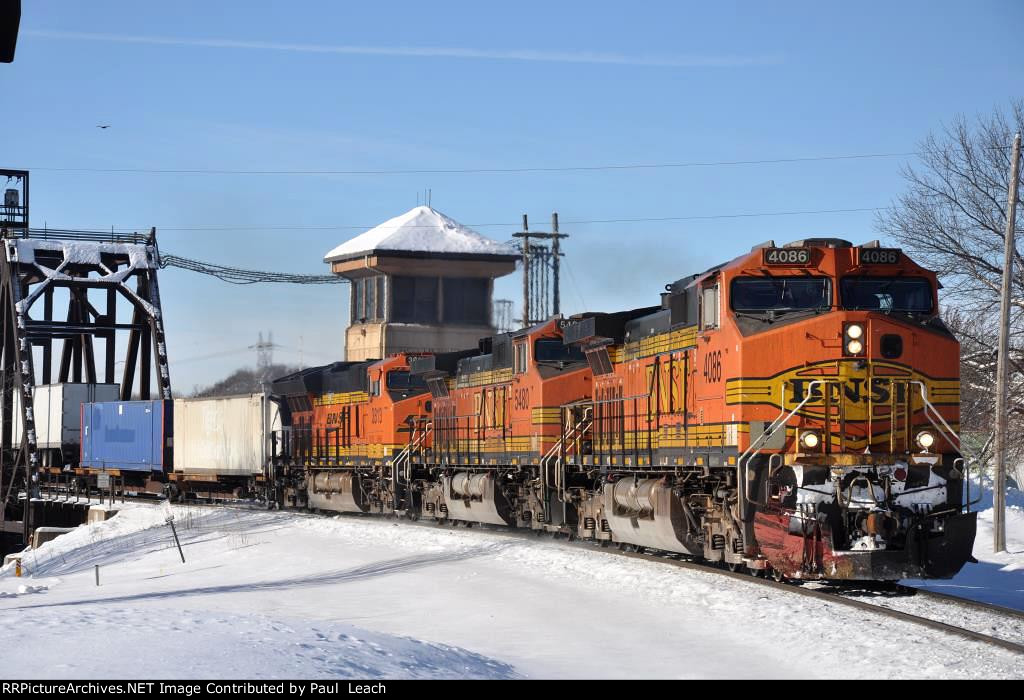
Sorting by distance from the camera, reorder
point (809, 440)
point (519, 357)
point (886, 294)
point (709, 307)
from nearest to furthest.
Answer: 1. point (809, 440)
2. point (886, 294)
3. point (709, 307)
4. point (519, 357)

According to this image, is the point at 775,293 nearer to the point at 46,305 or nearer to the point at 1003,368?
the point at 1003,368

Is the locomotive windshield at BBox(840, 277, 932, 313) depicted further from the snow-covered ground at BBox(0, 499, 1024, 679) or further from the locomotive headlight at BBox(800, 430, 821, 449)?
the snow-covered ground at BBox(0, 499, 1024, 679)

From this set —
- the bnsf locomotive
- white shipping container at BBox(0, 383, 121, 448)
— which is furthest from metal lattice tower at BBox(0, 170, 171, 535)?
the bnsf locomotive

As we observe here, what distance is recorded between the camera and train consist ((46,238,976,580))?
15023 mm

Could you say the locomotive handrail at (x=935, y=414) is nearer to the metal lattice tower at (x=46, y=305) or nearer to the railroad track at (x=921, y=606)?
the railroad track at (x=921, y=606)

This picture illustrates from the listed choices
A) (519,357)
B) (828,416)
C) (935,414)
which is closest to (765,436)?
(828,416)

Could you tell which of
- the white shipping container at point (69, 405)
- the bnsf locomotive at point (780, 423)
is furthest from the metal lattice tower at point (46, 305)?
the bnsf locomotive at point (780, 423)

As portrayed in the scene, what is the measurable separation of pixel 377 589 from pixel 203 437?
29.0 meters

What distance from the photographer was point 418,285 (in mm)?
66000

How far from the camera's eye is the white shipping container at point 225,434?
4278 cm

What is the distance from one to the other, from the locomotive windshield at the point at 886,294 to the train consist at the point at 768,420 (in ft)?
0.06

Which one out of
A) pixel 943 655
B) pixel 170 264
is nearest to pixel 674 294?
pixel 943 655

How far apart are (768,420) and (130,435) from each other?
39268 mm
